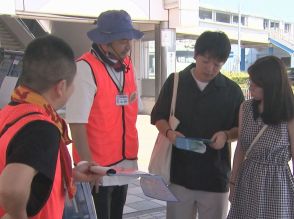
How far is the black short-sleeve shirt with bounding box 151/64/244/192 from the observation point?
264 cm

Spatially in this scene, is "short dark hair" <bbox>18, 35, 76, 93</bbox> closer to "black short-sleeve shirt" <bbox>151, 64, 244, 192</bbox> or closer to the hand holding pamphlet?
the hand holding pamphlet

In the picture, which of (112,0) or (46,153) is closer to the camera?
(46,153)

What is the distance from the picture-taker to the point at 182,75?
2.76m

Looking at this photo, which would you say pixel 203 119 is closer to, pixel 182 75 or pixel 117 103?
pixel 182 75

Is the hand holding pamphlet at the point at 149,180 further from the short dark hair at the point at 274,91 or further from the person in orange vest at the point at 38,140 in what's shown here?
the short dark hair at the point at 274,91

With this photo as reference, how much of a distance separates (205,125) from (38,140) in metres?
1.46

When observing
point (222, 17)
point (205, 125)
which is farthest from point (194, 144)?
point (222, 17)

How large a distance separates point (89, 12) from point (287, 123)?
8.43 metres

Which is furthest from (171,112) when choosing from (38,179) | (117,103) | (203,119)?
(38,179)

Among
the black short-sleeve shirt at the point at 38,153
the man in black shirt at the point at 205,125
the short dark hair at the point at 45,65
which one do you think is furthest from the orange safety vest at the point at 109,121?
the black short-sleeve shirt at the point at 38,153

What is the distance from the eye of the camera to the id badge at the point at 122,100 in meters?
2.49

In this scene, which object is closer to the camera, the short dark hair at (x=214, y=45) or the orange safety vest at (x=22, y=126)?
the orange safety vest at (x=22, y=126)

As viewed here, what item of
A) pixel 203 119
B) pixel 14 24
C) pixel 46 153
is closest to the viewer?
pixel 46 153

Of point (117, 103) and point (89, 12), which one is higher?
point (89, 12)
